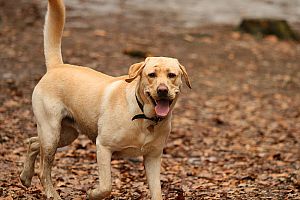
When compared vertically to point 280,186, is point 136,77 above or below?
above

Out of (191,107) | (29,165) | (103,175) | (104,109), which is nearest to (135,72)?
(104,109)

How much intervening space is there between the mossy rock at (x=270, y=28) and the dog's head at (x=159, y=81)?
13094mm

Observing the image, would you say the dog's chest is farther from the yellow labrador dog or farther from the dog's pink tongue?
the dog's pink tongue

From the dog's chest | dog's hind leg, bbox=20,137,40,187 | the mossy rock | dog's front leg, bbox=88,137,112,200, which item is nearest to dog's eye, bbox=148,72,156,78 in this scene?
the dog's chest

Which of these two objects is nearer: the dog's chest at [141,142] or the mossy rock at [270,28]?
the dog's chest at [141,142]

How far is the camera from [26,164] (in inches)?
235

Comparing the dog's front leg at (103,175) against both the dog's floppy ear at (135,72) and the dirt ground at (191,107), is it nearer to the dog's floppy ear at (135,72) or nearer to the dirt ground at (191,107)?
the dog's floppy ear at (135,72)

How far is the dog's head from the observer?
469 centimetres

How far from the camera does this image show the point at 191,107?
1084 cm

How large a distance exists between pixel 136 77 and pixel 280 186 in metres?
2.33

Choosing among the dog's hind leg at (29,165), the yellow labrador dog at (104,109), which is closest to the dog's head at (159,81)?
the yellow labrador dog at (104,109)

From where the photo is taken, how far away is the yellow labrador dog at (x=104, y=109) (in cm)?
484

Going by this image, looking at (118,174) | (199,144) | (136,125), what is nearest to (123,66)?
(199,144)

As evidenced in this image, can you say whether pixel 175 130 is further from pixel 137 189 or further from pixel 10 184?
pixel 10 184
